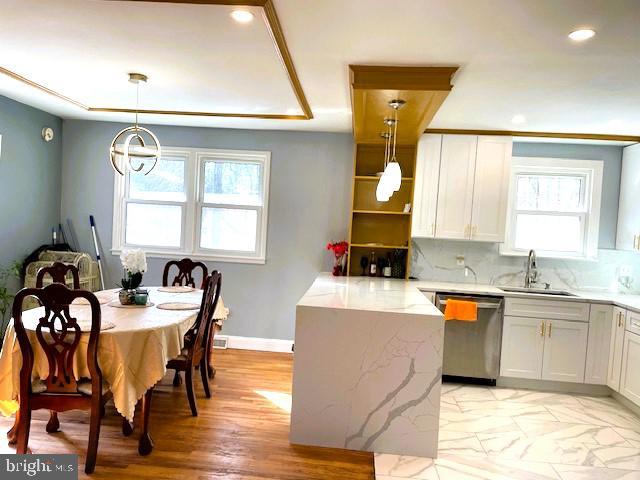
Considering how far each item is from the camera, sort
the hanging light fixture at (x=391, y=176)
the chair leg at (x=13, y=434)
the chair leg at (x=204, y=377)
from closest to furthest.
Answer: the chair leg at (x=13, y=434) → the hanging light fixture at (x=391, y=176) → the chair leg at (x=204, y=377)

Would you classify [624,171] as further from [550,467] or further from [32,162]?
[32,162]

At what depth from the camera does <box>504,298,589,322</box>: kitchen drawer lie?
12.8 feet

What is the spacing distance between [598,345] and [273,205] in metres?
3.24

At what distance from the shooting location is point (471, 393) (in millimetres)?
3857

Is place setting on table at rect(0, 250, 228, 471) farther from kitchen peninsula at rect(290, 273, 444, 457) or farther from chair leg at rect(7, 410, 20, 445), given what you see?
kitchen peninsula at rect(290, 273, 444, 457)

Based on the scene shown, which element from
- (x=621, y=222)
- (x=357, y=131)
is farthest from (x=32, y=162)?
(x=621, y=222)

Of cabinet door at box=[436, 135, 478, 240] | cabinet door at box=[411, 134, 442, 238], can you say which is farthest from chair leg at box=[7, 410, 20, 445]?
cabinet door at box=[436, 135, 478, 240]

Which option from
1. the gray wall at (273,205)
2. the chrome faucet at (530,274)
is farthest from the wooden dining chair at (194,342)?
the chrome faucet at (530,274)

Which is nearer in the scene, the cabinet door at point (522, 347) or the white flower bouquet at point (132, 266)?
the white flower bouquet at point (132, 266)

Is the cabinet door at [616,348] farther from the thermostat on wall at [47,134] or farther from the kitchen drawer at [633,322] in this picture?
the thermostat on wall at [47,134]

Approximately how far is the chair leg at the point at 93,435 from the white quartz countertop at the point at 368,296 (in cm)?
121

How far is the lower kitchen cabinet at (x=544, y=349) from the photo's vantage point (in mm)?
3906

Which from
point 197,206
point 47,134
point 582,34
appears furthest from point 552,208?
point 47,134

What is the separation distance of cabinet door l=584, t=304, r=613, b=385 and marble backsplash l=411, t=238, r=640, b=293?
2.00 feet
